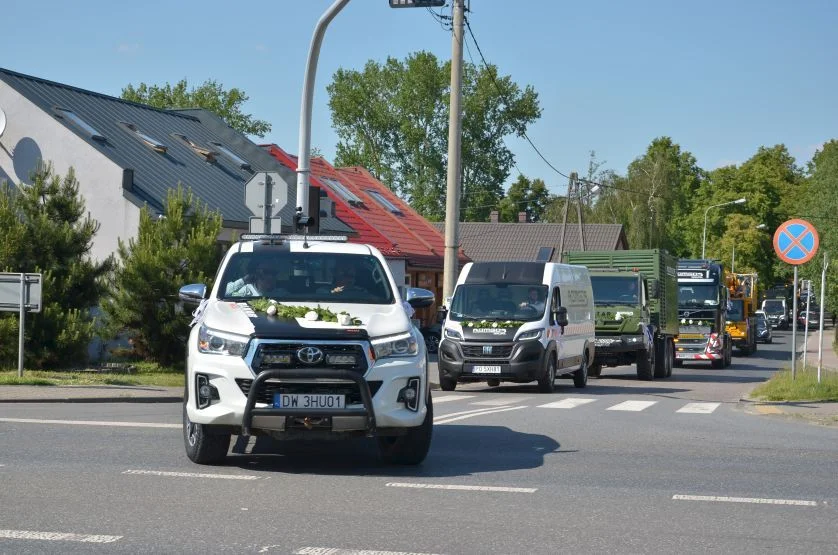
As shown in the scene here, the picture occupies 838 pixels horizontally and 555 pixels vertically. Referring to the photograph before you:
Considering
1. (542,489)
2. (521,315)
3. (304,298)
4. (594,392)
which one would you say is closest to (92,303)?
(521,315)

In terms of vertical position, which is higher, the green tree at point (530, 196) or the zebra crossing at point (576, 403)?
the green tree at point (530, 196)

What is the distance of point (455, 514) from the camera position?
8227mm

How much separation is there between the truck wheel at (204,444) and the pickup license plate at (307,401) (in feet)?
2.70

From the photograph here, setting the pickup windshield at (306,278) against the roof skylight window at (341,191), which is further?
the roof skylight window at (341,191)

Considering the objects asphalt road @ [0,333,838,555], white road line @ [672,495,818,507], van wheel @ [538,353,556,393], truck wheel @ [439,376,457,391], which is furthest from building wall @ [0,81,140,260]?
white road line @ [672,495,818,507]

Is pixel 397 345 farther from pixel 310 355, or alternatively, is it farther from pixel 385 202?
pixel 385 202

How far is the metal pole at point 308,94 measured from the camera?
18672 millimetres

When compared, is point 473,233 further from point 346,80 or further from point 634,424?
point 634,424

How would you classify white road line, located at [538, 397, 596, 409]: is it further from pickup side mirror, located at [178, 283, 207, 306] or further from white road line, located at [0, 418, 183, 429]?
pickup side mirror, located at [178, 283, 207, 306]

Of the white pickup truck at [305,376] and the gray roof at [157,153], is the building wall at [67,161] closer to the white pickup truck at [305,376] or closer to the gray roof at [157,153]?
the gray roof at [157,153]

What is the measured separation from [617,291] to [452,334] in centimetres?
766

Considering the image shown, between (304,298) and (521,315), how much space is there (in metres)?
11.9

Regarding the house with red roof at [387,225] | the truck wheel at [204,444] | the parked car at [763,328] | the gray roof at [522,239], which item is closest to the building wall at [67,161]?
the house with red roof at [387,225]

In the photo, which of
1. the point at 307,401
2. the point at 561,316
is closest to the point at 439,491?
the point at 307,401
